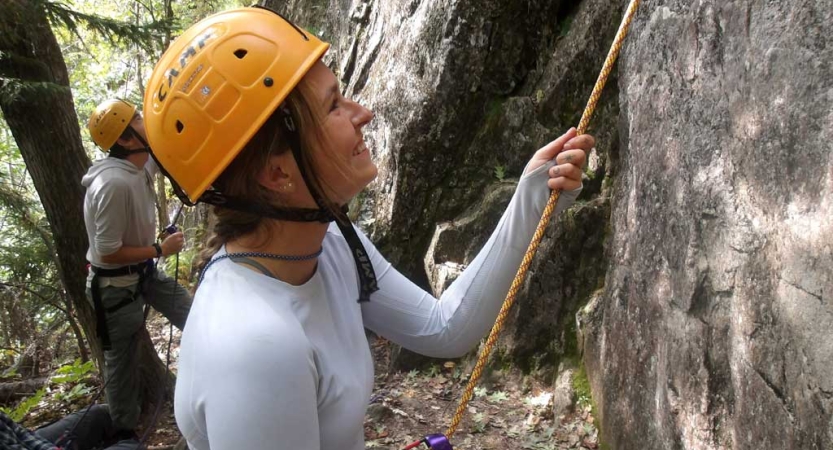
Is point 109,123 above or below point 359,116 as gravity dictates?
below

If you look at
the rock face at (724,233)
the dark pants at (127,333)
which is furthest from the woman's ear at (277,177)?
the dark pants at (127,333)

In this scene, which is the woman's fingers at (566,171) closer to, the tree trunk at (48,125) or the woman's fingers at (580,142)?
the woman's fingers at (580,142)

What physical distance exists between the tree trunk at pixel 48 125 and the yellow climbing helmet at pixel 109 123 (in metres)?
0.66

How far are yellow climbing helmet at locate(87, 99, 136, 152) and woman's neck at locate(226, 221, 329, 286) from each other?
12.4 feet

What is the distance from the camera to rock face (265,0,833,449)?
229 cm

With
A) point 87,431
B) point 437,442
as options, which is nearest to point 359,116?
point 437,442

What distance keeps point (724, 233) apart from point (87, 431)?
4.72 m

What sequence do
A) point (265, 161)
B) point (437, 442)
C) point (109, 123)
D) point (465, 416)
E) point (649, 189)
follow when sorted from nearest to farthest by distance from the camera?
point (265, 161) → point (437, 442) → point (649, 189) → point (109, 123) → point (465, 416)

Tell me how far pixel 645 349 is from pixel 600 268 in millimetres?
1368

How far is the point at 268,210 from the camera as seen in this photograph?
5.40ft

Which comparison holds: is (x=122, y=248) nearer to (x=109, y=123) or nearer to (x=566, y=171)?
(x=109, y=123)

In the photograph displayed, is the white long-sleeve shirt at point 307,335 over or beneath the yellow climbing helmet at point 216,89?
beneath

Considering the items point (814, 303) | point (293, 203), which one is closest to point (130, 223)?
point (293, 203)

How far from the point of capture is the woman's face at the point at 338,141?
5.39 feet
